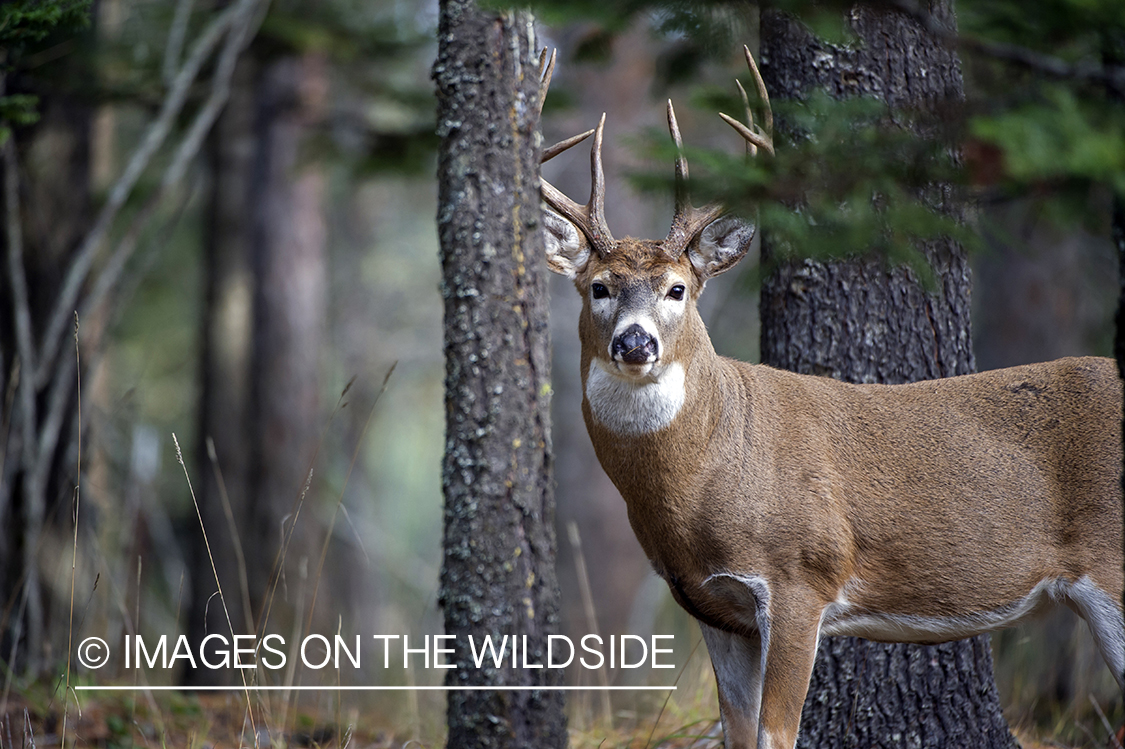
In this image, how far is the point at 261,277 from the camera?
955 centimetres

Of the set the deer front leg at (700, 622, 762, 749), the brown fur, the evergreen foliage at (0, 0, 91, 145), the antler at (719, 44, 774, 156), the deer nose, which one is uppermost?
the evergreen foliage at (0, 0, 91, 145)

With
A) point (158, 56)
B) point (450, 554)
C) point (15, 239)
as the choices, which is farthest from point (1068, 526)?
point (158, 56)

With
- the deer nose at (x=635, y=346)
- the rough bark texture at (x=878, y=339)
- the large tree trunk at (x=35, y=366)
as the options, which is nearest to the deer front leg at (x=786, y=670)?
the rough bark texture at (x=878, y=339)

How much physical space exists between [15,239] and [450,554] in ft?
14.7

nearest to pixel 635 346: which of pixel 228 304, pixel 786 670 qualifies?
pixel 786 670

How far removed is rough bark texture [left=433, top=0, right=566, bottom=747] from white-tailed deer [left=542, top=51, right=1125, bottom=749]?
0.59 m

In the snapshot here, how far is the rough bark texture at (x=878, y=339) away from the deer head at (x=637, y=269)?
431 millimetres

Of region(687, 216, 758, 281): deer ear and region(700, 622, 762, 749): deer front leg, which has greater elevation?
region(687, 216, 758, 281): deer ear

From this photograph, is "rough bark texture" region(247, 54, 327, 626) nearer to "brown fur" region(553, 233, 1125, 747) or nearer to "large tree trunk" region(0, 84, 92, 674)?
"large tree trunk" region(0, 84, 92, 674)

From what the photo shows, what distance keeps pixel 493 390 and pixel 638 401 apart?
2.82ft

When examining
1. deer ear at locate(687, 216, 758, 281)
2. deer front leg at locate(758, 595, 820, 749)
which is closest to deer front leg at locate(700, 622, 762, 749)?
deer front leg at locate(758, 595, 820, 749)

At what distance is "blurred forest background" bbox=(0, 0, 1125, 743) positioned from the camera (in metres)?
2.37

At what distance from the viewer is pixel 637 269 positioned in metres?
4.02

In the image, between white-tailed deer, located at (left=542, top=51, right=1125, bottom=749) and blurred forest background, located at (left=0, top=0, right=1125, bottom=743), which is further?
white-tailed deer, located at (left=542, top=51, right=1125, bottom=749)
